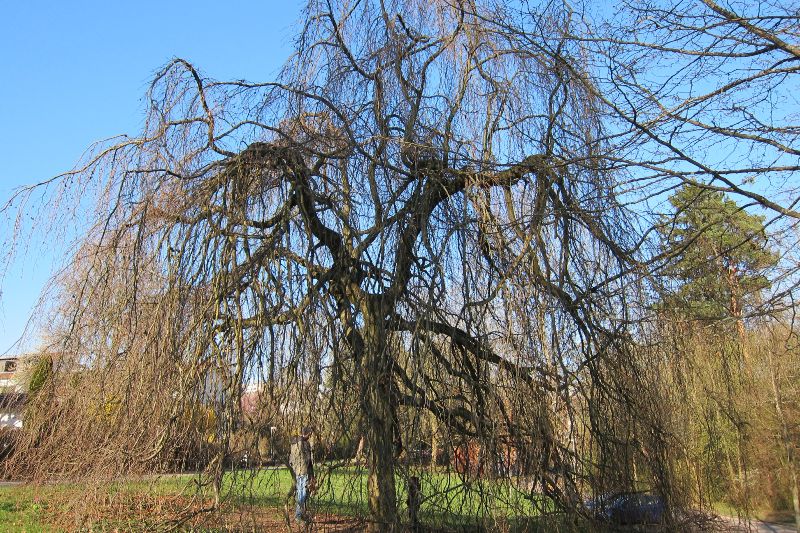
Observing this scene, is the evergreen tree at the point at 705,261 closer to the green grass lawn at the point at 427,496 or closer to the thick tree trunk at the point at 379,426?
the green grass lawn at the point at 427,496

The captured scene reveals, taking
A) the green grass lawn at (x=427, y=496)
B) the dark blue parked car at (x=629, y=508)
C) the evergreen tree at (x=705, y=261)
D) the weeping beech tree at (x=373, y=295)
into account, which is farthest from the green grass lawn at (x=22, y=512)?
the evergreen tree at (x=705, y=261)

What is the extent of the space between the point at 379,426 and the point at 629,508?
6.10 ft

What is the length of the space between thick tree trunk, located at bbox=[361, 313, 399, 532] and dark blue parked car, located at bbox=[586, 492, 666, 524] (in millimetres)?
1313

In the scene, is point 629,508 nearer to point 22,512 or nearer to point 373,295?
point 373,295

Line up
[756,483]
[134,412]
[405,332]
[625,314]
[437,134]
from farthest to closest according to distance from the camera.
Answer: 1. [756,483]
2. [437,134]
3. [625,314]
4. [405,332]
5. [134,412]

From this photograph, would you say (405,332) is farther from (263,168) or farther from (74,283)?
(74,283)

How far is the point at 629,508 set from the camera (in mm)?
4371

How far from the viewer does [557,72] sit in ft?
15.3

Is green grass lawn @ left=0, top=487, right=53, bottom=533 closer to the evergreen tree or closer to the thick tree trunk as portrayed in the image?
the thick tree trunk

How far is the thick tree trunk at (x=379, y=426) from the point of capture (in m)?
3.71

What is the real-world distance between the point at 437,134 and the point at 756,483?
30.4ft

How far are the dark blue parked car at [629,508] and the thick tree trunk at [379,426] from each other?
1.31m

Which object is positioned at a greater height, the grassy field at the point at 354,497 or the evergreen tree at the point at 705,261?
the evergreen tree at the point at 705,261

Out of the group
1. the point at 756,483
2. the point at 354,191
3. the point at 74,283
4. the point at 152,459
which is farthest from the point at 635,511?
the point at 756,483
